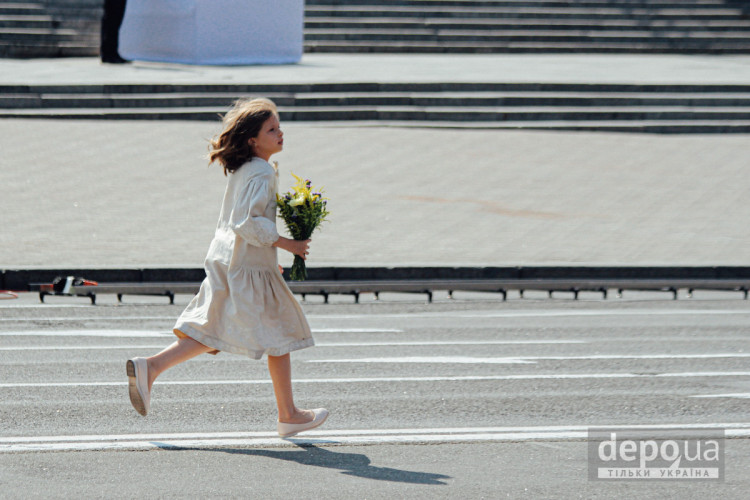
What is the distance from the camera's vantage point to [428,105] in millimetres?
21219

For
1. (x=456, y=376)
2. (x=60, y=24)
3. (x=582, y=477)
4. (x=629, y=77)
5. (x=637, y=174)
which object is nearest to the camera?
(x=582, y=477)

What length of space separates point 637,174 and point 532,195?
92.8 inches

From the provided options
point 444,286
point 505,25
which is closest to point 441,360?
point 444,286

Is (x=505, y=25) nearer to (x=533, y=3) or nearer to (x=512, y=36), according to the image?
(x=512, y=36)

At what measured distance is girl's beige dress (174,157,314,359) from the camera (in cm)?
539

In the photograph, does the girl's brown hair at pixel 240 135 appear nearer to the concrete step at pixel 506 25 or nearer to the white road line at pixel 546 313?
the white road line at pixel 546 313

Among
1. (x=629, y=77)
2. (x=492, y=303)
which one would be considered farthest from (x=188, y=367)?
(x=629, y=77)

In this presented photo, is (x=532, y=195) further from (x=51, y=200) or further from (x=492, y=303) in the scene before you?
(x=51, y=200)

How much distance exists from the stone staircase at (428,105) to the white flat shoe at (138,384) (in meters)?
14.8

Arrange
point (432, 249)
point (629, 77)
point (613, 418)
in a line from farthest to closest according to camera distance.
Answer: point (629, 77)
point (432, 249)
point (613, 418)

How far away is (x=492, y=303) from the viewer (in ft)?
34.1

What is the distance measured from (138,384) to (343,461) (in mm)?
997

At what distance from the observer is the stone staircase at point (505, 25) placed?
29.1 m

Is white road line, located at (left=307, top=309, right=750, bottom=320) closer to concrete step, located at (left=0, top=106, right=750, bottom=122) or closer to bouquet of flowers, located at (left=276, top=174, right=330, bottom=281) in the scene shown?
bouquet of flowers, located at (left=276, top=174, right=330, bottom=281)
